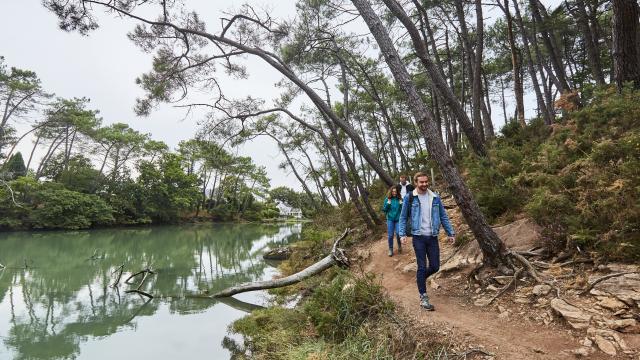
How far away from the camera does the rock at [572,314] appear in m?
3.11

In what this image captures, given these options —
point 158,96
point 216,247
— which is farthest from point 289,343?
point 216,247

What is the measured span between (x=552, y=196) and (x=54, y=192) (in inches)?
1182

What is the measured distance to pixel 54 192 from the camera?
83.8ft

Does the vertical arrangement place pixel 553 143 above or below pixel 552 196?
above

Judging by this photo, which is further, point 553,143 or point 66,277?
point 66,277

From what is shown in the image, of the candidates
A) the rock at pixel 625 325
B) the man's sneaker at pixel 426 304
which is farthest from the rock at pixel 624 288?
the man's sneaker at pixel 426 304

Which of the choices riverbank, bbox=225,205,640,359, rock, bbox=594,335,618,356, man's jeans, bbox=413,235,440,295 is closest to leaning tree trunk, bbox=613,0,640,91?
riverbank, bbox=225,205,640,359

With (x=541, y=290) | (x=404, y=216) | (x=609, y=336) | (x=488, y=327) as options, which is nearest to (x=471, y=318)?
(x=488, y=327)

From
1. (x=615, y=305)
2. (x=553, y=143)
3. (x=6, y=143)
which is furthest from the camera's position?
(x=6, y=143)

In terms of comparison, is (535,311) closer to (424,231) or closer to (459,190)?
(424,231)

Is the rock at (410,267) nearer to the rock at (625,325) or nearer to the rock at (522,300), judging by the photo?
the rock at (522,300)

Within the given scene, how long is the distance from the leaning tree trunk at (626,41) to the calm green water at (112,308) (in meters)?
8.54

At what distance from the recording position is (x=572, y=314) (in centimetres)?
323

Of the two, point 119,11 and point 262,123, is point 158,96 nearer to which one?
point 119,11
